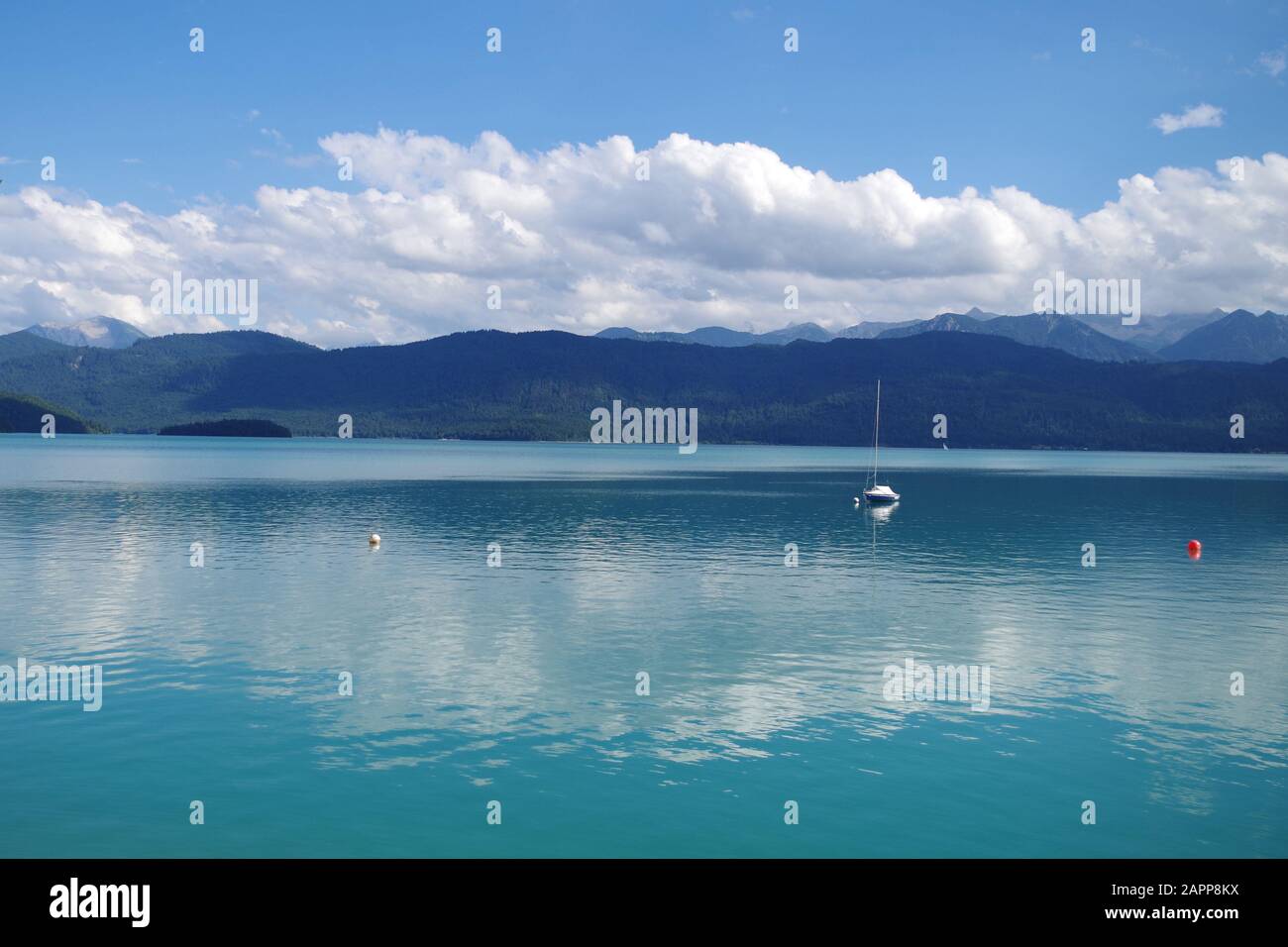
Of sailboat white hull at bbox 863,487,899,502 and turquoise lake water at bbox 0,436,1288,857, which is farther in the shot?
sailboat white hull at bbox 863,487,899,502

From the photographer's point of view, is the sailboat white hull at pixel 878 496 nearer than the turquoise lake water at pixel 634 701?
No

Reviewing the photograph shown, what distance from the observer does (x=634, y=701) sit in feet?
105

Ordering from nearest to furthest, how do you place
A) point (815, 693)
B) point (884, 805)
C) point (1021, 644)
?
point (884, 805), point (815, 693), point (1021, 644)

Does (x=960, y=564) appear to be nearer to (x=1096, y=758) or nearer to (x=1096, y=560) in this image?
(x=1096, y=560)

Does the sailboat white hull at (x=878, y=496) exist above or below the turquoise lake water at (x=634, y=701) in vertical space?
above

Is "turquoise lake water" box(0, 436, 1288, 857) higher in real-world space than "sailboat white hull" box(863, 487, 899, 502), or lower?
lower

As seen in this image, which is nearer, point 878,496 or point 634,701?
point 634,701

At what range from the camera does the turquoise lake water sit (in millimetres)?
22547

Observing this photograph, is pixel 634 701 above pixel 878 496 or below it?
below

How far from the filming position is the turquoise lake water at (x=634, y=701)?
888 inches

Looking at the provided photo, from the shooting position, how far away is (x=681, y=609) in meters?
48.1

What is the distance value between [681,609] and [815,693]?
15.4 m
